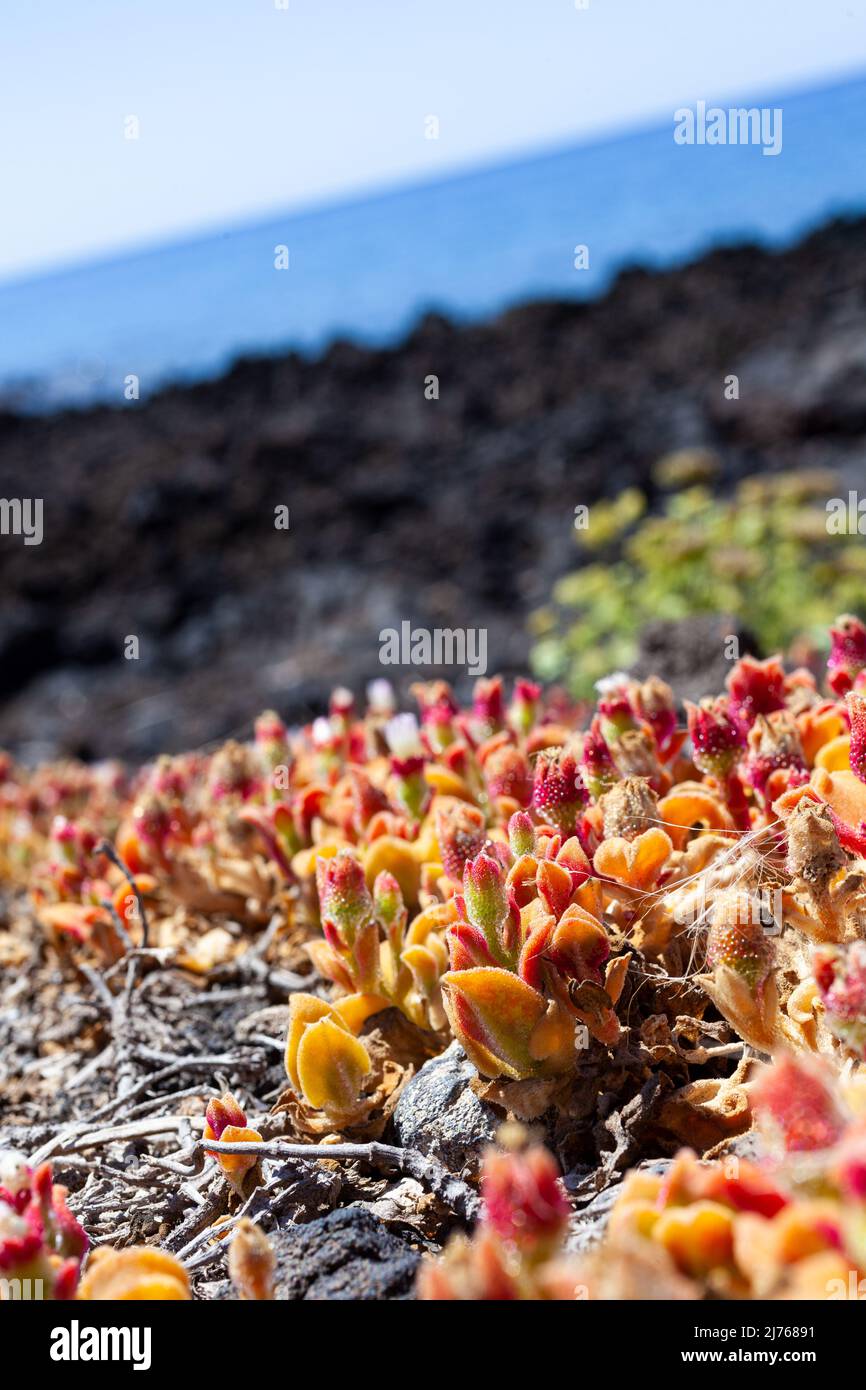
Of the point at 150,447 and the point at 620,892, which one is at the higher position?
the point at 150,447

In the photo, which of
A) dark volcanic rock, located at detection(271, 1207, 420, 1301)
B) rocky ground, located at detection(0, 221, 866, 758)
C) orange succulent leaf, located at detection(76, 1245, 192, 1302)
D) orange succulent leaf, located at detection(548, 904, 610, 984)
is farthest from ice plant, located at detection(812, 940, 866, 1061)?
rocky ground, located at detection(0, 221, 866, 758)

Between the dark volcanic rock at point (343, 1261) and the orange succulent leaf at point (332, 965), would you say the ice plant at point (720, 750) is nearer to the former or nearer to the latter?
the orange succulent leaf at point (332, 965)

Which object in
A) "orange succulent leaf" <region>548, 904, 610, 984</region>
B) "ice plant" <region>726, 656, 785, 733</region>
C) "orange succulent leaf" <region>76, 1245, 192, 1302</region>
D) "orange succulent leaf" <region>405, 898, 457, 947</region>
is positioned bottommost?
"orange succulent leaf" <region>76, 1245, 192, 1302</region>

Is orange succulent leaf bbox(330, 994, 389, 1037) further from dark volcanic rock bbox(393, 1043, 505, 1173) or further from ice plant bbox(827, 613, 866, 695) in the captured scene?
ice plant bbox(827, 613, 866, 695)

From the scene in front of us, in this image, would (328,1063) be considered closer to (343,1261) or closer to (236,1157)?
(236,1157)

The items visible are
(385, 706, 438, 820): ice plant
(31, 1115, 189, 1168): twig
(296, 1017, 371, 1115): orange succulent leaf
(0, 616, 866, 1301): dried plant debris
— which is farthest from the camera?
(385, 706, 438, 820): ice plant

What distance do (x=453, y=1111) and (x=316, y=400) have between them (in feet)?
37.6

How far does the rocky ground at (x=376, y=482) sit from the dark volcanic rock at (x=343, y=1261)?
5.47m

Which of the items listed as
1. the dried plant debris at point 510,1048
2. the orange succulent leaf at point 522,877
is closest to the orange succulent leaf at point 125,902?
the dried plant debris at point 510,1048

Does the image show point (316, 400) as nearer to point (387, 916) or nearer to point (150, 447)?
point (150, 447)

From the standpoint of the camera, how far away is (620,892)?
163 cm

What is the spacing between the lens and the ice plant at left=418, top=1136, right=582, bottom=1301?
0.92 m

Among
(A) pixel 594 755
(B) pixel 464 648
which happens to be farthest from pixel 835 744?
(B) pixel 464 648

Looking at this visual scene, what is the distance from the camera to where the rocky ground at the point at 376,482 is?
28.4 feet
